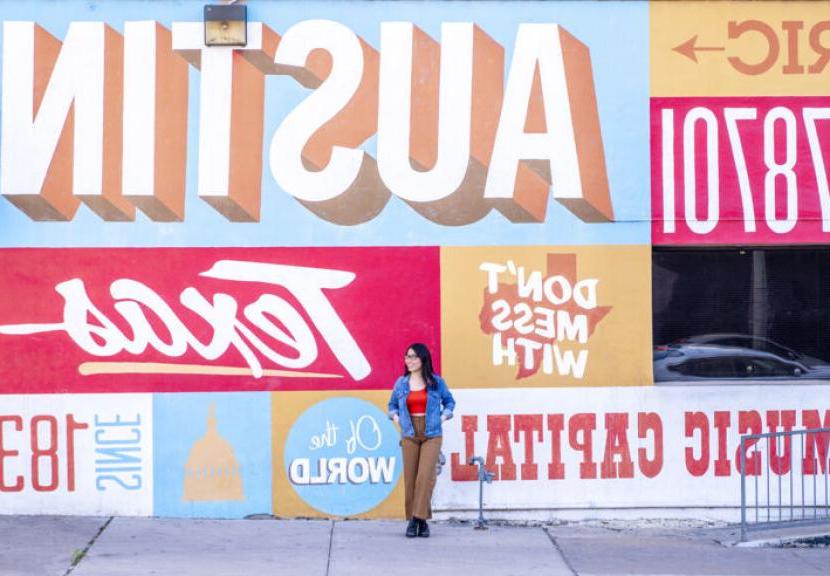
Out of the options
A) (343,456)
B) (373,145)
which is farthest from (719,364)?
(373,145)

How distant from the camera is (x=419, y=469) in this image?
38.2ft

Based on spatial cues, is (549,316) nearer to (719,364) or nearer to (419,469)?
(719,364)

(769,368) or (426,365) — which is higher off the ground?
(426,365)

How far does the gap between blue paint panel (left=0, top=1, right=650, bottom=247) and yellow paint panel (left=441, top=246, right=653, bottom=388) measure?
19 centimetres

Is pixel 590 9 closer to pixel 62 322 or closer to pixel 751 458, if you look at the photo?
pixel 751 458

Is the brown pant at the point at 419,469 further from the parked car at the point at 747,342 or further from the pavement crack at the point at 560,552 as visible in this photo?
the parked car at the point at 747,342

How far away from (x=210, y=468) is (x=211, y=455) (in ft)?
0.43

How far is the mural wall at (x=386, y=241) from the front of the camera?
12250 mm

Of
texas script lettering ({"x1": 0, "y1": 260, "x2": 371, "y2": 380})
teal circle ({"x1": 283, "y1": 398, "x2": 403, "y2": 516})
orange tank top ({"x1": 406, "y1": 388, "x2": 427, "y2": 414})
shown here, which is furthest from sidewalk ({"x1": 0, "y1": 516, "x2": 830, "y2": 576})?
texas script lettering ({"x1": 0, "y1": 260, "x2": 371, "y2": 380})

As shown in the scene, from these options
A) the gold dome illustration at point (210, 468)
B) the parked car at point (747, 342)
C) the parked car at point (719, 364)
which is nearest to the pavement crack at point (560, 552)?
the parked car at point (719, 364)

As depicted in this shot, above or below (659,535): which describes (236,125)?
above

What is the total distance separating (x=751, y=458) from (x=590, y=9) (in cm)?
492

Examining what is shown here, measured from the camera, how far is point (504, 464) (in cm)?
1252

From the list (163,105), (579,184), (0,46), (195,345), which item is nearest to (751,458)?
(579,184)
